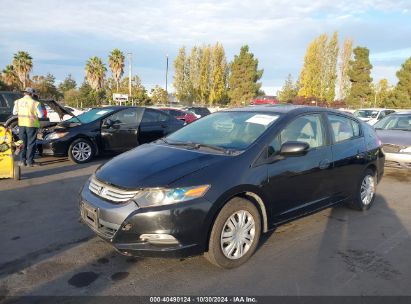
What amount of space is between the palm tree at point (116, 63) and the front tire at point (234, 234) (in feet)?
181

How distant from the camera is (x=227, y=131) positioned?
4664mm

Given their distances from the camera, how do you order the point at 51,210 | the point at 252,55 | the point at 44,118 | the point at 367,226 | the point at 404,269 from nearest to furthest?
the point at 404,269
the point at 367,226
the point at 51,210
the point at 44,118
the point at 252,55

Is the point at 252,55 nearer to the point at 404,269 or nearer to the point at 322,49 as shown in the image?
the point at 322,49

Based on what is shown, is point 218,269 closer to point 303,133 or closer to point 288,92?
point 303,133

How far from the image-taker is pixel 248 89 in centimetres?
5738

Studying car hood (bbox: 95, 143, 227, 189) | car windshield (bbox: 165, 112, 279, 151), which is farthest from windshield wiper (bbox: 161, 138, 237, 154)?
car hood (bbox: 95, 143, 227, 189)

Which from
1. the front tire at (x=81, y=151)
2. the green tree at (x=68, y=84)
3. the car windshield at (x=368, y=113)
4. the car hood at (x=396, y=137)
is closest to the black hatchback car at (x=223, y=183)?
the car hood at (x=396, y=137)

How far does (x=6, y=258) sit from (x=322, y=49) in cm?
5550

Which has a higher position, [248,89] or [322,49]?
[322,49]

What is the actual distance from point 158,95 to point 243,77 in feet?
42.4

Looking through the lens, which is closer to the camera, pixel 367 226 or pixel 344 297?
pixel 344 297

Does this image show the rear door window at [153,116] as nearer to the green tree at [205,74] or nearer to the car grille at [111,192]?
the car grille at [111,192]

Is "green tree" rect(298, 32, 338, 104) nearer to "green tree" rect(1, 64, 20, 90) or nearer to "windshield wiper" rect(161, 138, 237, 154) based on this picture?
"green tree" rect(1, 64, 20, 90)

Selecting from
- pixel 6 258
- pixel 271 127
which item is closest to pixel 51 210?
pixel 6 258
